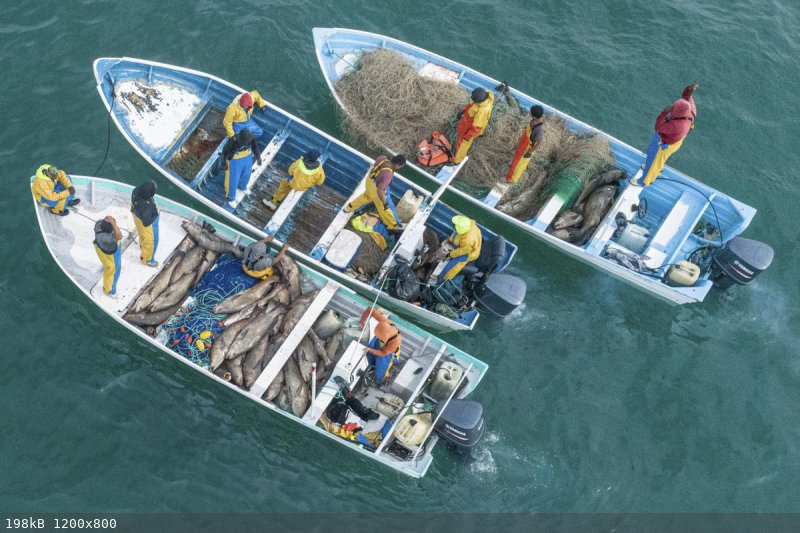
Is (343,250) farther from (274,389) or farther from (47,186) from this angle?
(47,186)

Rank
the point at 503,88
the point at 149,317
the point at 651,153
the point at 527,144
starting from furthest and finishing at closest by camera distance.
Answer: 1. the point at 503,88
2. the point at 651,153
3. the point at 527,144
4. the point at 149,317

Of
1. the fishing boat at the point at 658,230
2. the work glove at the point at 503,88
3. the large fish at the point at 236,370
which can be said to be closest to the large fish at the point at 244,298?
the large fish at the point at 236,370

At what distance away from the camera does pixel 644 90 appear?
802 inches

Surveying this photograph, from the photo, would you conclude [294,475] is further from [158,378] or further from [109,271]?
[109,271]

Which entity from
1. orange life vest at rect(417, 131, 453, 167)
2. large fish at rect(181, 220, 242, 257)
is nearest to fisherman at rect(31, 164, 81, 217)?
large fish at rect(181, 220, 242, 257)

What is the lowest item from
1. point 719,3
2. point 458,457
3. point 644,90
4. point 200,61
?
point 458,457

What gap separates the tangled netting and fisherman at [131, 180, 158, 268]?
5.85m

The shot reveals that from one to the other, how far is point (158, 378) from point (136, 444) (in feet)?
4.87

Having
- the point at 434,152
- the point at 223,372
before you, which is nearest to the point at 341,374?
the point at 223,372

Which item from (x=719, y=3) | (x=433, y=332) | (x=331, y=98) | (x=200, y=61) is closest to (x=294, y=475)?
(x=433, y=332)

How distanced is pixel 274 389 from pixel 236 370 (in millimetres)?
879

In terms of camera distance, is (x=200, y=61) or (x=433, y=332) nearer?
(x=433, y=332)

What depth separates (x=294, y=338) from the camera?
14070 mm

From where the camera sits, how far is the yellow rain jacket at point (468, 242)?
14164mm
